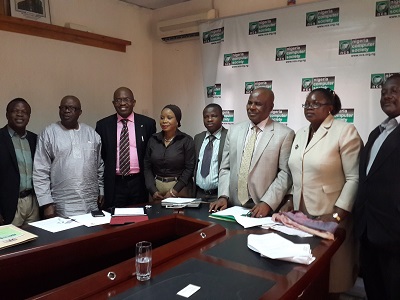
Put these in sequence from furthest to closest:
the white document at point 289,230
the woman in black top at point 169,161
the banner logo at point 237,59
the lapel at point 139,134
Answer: the banner logo at point 237,59
the lapel at point 139,134
the woman in black top at point 169,161
the white document at point 289,230

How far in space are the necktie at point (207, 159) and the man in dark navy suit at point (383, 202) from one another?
3.68ft

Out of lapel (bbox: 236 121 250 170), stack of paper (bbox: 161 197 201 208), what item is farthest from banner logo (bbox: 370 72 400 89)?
stack of paper (bbox: 161 197 201 208)

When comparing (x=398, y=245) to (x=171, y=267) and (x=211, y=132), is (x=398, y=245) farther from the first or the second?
(x=211, y=132)

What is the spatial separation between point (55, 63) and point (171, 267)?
282 cm

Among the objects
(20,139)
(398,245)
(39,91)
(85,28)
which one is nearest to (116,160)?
(20,139)

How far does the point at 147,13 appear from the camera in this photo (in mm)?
4227

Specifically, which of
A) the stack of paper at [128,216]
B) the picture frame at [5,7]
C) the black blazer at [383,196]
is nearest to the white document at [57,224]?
the stack of paper at [128,216]

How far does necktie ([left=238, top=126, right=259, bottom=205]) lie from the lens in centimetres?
210

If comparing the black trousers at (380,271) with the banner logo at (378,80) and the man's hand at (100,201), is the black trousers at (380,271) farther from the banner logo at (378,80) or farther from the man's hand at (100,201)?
the man's hand at (100,201)

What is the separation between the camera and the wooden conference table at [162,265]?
1.05m

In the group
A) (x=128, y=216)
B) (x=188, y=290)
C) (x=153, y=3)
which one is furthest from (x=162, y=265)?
(x=153, y=3)

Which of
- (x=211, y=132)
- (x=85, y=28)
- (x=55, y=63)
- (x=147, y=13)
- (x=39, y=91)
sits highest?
(x=147, y=13)

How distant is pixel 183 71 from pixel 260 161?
2355 millimetres

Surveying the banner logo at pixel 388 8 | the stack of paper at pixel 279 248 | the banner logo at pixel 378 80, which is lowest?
the stack of paper at pixel 279 248
